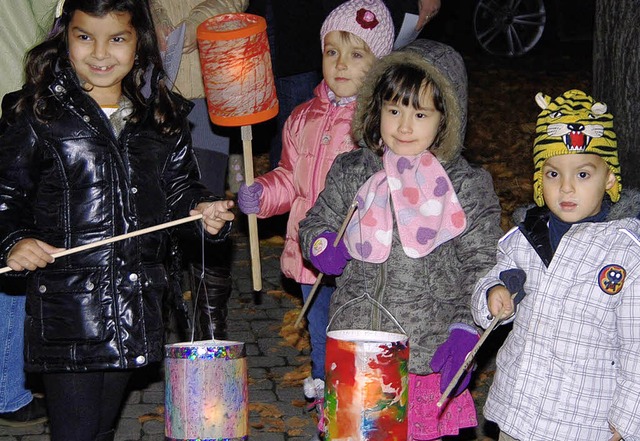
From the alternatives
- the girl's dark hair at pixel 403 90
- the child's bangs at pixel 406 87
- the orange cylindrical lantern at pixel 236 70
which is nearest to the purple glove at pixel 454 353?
the girl's dark hair at pixel 403 90

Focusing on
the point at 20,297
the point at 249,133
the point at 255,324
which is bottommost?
the point at 255,324

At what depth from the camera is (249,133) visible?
16.4 feet

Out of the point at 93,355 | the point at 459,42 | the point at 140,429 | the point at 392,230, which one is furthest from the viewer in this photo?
the point at 459,42

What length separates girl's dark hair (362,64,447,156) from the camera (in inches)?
177

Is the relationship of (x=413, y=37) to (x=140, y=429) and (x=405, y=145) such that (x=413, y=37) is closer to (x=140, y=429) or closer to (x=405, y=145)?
(x=405, y=145)

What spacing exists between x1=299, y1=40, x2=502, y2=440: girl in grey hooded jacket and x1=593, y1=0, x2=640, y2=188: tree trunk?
237cm

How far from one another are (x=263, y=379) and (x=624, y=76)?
2831 millimetres

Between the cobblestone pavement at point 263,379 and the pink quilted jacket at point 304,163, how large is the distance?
0.98 m

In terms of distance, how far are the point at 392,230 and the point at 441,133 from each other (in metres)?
0.44

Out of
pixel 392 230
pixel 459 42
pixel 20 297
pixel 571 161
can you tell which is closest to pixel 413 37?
pixel 392 230

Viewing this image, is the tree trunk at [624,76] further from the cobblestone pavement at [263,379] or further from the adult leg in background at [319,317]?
the adult leg in background at [319,317]

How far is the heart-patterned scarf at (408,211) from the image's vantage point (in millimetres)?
4414

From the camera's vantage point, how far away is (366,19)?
5.18 metres

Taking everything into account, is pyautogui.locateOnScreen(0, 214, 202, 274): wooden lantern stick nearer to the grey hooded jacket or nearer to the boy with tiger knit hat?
the grey hooded jacket
